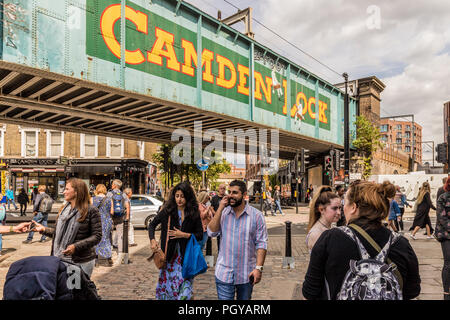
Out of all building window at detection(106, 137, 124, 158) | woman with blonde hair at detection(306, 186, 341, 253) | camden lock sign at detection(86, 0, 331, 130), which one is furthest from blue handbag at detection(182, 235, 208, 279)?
building window at detection(106, 137, 124, 158)

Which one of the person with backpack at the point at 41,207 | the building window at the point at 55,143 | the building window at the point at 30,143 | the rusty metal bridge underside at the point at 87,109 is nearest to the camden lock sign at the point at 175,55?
the rusty metal bridge underside at the point at 87,109

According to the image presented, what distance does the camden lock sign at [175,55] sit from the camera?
13633 millimetres

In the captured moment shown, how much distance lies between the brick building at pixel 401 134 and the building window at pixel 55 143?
68.5m

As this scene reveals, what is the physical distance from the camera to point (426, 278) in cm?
713

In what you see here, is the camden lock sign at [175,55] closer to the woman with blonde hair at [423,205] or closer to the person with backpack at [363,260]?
the woman with blonde hair at [423,205]

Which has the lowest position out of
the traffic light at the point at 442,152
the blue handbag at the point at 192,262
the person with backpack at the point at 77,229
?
the blue handbag at the point at 192,262

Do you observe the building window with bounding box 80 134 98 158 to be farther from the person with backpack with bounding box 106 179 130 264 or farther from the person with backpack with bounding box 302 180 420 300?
the person with backpack with bounding box 302 180 420 300

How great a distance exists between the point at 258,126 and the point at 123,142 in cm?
1802

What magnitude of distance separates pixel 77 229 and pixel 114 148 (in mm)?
32990

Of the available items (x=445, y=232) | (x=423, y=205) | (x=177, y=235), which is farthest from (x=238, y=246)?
(x=423, y=205)

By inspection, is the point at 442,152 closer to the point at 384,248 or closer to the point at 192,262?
the point at 192,262

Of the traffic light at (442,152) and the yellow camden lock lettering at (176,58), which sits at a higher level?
the yellow camden lock lettering at (176,58)
